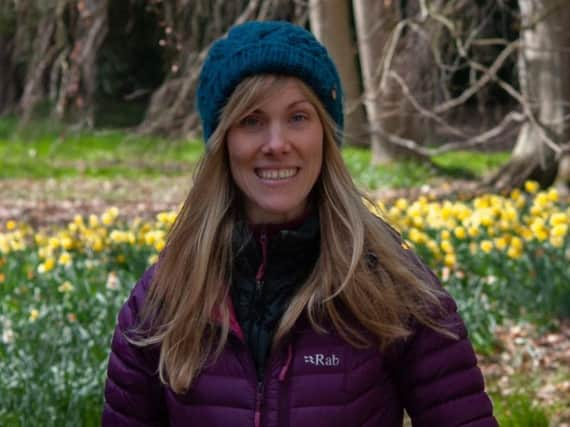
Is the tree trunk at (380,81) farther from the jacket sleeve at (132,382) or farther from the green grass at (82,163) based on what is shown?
the jacket sleeve at (132,382)

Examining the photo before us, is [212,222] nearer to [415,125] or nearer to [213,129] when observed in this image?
[213,129]

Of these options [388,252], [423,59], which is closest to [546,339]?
[388,252]

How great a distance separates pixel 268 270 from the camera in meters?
1.71

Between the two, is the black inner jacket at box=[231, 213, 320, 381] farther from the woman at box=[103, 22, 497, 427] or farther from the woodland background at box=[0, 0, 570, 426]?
the woodland background at box=[0, 0, 570, 426]

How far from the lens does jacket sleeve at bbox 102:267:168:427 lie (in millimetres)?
1755

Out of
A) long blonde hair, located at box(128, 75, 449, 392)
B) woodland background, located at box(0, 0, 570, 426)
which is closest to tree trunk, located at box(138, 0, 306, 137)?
Answer: woodland background, located at box(0, 0, 570, 426)

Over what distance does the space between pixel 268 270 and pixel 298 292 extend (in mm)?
71

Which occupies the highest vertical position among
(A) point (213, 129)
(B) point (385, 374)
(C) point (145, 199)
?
(C) point (145, 199)

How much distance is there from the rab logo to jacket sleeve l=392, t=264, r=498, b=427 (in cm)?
12

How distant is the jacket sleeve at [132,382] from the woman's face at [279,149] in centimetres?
28

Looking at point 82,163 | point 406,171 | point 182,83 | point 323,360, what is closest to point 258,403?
point 323,360

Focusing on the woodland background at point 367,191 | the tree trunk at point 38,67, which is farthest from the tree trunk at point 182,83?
the tree trunk at point 38,67

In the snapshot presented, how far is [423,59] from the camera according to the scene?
24.1ft

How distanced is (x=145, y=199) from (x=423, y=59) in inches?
127
